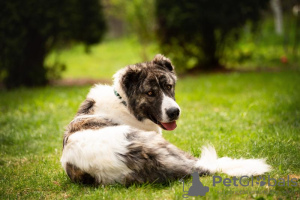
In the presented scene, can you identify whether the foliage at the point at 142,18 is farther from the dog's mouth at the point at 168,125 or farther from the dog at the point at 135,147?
the dog's mouth at the point at 168,125

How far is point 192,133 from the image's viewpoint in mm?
6281

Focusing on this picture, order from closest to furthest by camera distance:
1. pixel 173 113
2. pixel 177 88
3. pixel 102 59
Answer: pixel 173 113 → pixel 177 88 → pixel 102 59

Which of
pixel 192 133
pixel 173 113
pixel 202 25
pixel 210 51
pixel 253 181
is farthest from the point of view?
pixel 210 51

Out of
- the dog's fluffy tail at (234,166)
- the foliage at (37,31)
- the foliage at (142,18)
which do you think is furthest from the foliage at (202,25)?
the dog's fluffy tail at (234,166)

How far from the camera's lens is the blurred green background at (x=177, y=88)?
432 cm

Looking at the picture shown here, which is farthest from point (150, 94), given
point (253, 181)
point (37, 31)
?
point (37, 31)

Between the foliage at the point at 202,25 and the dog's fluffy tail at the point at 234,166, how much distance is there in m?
10.7

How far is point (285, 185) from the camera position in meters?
3.55

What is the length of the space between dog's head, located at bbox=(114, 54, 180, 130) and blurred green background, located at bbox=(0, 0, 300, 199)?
0.90 metres

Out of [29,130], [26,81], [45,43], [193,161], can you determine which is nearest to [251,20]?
[45,43]

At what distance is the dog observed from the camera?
371 cm

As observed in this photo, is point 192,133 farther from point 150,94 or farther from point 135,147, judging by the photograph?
point 135,147

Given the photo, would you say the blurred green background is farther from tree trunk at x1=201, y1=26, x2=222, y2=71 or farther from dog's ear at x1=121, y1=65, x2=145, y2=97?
dog's ear at x1=121, y1=65, x2=145, y2=97

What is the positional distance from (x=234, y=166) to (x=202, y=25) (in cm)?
1161
